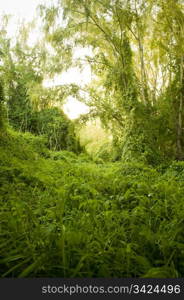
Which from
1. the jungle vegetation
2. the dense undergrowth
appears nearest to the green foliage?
the jungle vegetation

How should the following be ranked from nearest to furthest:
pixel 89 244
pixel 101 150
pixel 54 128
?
pixel 89 244, pixel 101 150, pixel 54 128

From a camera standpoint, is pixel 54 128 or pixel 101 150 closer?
pixel 101 150

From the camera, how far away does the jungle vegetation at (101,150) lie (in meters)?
1.93

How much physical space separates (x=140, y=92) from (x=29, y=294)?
28.5ft

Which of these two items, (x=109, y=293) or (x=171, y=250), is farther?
(x=171, y=250)

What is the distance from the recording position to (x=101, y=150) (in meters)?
12.1

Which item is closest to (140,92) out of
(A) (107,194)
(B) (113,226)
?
(A) (107,194)

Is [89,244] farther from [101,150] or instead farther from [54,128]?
[54,128]

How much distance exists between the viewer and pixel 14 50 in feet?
44.0

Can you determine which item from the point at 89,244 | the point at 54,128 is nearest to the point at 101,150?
the point at 54,128

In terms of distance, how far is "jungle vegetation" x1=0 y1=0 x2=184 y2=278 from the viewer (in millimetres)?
1931

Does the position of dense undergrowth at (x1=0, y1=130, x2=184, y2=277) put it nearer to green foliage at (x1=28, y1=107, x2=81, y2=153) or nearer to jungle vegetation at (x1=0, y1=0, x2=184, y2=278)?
jungle vegetation at (x1=0, y1=0, x2=184, y2=278)

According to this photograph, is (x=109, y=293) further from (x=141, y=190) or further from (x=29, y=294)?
(x=141, y=190)

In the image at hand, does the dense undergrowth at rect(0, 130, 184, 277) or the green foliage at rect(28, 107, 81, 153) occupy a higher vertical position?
the green foliage at rect(28, 107, 81, 153)
